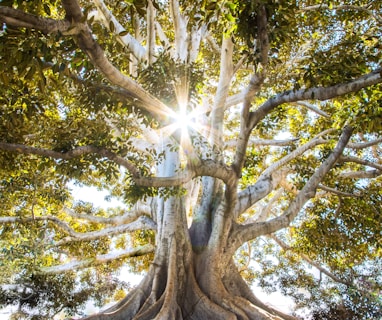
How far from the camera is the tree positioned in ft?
10.6

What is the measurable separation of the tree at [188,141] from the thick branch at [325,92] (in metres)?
0.01

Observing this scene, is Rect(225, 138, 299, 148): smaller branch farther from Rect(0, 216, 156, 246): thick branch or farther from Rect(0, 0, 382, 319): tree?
Rect(0, 216, 156, 246): thick branch

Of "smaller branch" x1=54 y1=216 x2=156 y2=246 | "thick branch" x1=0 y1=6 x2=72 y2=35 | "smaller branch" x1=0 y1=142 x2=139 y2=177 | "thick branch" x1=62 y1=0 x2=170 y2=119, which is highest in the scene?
"smaller branch" x1=54 y1=216 x2=156 y2=246

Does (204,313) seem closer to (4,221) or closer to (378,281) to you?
(4,221)

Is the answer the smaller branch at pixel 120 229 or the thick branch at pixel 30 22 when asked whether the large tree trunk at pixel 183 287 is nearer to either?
the smaller branch at pixel 120 229

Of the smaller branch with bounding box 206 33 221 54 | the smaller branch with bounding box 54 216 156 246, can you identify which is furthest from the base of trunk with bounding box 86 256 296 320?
the smaller branch with bounding box 206 33 221 54

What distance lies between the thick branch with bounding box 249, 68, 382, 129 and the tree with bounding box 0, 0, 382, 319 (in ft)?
0.05

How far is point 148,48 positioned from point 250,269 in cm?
1009

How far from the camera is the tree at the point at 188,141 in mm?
3225

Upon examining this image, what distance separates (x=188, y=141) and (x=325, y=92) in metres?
1.75

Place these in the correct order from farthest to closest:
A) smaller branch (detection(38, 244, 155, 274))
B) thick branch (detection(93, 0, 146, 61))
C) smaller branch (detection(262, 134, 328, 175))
→ smaller branch (detection(38, 244, 155, 274)) → smaller branch (detection(262, 134, 328, 175)) → thick branch (detection(93, 0, 146, 61))

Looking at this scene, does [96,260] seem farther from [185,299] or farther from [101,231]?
[185,299]

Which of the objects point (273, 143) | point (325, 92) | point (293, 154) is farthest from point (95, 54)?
point (273, 143)

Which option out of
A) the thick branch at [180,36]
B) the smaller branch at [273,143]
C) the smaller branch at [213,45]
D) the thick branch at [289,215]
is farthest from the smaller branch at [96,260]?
the smaller branch at [213,45]
